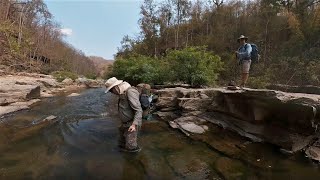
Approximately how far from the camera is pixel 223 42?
3241 centimetres

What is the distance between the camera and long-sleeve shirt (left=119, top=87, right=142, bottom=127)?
628 centimetres

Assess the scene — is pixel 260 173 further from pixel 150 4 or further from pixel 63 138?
pixel 150 4

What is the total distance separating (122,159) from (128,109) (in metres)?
1.14

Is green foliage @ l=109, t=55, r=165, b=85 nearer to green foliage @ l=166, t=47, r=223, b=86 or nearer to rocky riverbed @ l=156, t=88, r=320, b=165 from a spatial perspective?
green foliage @ l=166, t=47, r=223, b=86

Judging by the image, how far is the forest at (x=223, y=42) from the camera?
16.5m

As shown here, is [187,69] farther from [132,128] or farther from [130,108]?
[132,128]

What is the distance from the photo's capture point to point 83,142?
7.50 meters

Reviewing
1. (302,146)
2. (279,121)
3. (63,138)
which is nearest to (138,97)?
(63,138)

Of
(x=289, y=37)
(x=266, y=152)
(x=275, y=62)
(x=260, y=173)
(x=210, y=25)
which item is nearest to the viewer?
(x=260, y=173)

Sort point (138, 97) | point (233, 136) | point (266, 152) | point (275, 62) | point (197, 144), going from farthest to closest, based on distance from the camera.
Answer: point (275, 62) < point (233, 136) < point (197, 144) < point (266, 152) < point (138, 97)

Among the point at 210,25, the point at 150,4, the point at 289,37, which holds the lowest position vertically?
the point at 289,37

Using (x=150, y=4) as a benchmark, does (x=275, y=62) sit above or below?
below

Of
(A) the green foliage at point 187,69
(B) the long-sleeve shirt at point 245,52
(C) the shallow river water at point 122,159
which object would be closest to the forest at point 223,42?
(A) the green foliage at point 187,69

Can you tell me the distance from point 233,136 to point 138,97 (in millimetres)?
3527
